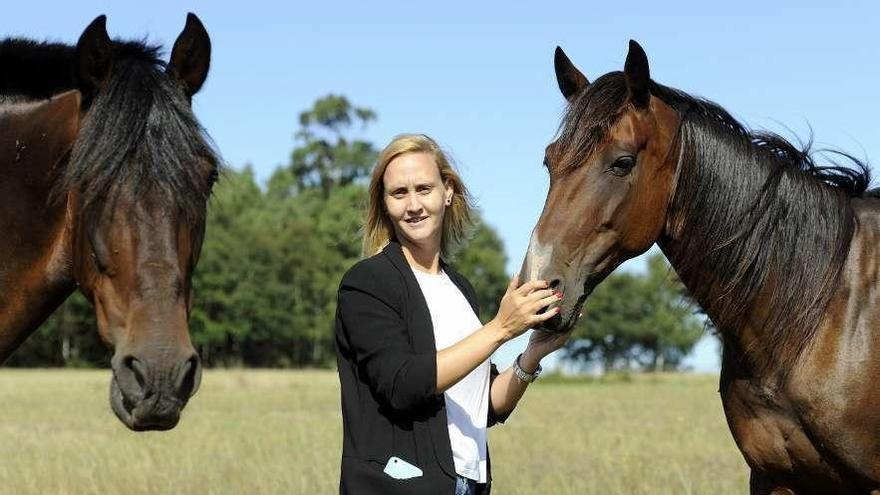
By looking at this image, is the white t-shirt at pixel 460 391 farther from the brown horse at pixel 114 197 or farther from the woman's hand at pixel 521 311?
the brown horse at pixel 114 197

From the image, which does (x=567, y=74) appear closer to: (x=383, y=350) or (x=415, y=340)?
(x=415, y=340)

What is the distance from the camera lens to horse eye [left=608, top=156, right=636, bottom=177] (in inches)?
185

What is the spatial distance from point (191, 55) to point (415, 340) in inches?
61.7

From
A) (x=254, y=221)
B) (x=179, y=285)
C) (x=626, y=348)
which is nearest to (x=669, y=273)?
(x=179, y=285)

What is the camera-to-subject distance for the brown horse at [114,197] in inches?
151

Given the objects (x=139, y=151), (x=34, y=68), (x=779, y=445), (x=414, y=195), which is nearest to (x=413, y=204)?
(x=414, y=195)

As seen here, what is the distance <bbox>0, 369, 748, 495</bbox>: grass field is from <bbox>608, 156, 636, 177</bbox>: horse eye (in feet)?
8.48

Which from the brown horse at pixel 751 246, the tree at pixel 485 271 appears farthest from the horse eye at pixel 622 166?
the tree at pixel 485 271

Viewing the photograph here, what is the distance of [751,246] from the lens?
5.06 metres

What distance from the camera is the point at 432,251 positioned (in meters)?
4.49

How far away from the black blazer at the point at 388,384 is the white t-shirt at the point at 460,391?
123 mm

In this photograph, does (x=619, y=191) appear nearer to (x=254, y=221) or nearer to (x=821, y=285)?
(x=821, y=285)

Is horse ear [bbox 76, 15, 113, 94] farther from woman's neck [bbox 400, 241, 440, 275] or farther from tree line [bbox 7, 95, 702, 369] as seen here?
tree line [bbox 7, 95, 702, 369]

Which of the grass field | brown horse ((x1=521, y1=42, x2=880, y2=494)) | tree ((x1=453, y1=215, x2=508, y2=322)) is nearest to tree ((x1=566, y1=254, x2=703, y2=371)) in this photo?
tree ((x1=453, y1=215, x2=508, y2=322))
